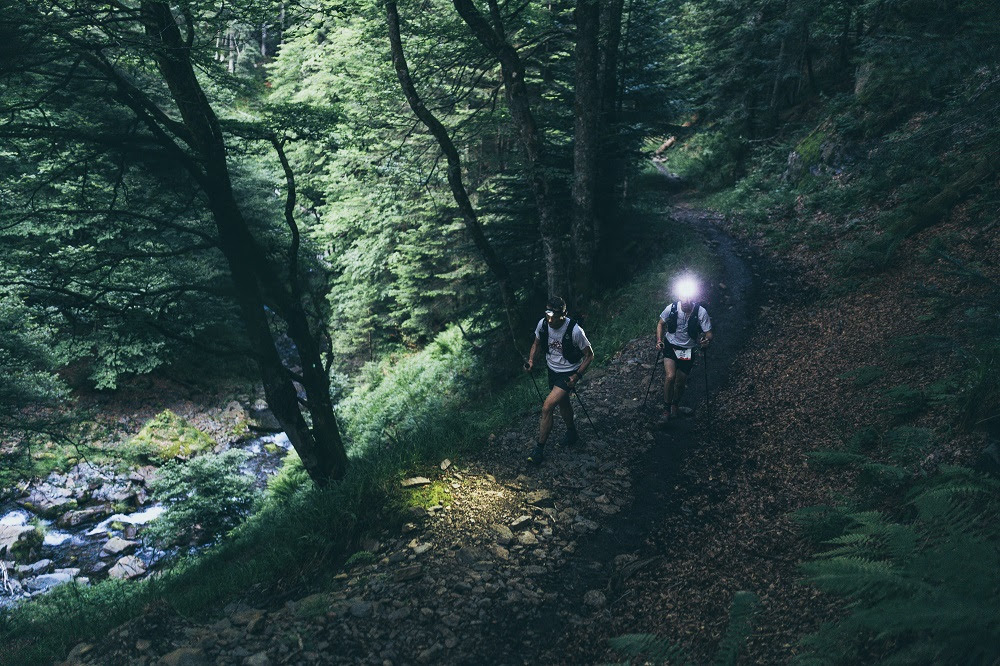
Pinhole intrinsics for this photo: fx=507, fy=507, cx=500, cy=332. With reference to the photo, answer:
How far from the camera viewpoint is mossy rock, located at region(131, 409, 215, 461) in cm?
1806

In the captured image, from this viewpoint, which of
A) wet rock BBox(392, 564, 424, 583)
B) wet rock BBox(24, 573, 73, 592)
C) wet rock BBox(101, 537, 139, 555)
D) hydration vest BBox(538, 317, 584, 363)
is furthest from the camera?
wet rock BBox(101, 537, 139, 555)

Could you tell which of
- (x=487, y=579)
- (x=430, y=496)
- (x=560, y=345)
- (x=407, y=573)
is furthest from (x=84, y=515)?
(x=560, y=345)

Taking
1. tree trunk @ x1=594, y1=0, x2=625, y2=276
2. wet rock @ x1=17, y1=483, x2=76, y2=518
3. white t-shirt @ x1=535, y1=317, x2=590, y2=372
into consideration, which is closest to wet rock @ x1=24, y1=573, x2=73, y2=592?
wet rock @ x1=17, y1=483, x2=76, y2=518

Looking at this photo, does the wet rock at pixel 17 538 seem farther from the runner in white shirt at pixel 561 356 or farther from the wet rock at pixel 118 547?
the runner in white shirt at pixel 561 356

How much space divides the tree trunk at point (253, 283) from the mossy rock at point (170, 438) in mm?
12490

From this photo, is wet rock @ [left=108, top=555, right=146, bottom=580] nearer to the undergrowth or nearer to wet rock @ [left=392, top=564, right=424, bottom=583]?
the undergrowth

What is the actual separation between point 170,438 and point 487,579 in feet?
60.3

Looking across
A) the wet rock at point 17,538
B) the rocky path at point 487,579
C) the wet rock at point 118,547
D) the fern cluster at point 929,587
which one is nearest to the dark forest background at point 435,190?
the fern cluster at point 929,587

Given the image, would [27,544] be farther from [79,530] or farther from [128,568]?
[128,568]

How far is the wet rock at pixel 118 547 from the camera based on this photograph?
1402cm

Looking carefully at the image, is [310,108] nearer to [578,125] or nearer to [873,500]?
[578,125]

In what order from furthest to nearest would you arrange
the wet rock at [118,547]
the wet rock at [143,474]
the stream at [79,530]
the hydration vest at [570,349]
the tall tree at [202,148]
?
the wet rock at [143,474] → the wet rock at [118,547] → the stream at [79,530] → the hydration vest at [570,349] → the tall tree at [202,148]

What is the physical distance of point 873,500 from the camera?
494cm

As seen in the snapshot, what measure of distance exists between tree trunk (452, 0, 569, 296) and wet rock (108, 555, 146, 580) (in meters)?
12.8
